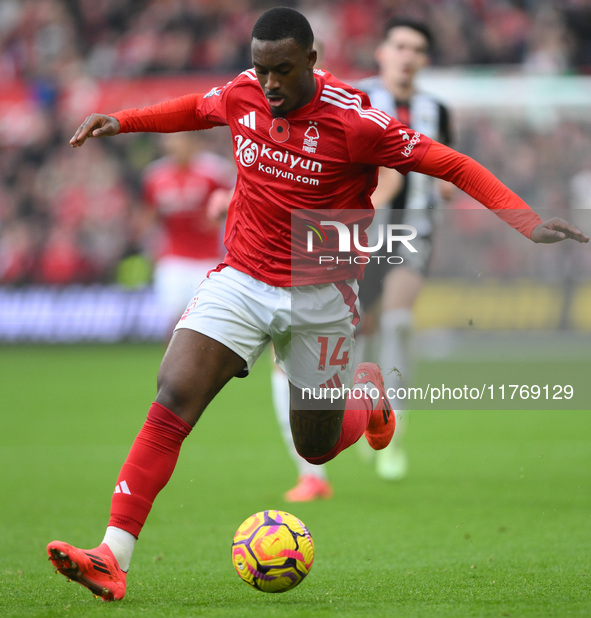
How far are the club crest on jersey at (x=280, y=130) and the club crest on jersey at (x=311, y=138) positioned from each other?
0.08 m

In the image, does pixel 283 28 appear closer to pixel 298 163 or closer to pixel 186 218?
pixel 298 163

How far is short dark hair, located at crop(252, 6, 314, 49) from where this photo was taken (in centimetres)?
380

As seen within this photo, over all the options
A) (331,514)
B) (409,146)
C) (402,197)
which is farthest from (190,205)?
(409,146)

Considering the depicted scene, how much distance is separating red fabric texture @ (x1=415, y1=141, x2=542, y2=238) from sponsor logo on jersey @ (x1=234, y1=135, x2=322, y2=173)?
429 millimetres

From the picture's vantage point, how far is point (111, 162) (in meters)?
18.5

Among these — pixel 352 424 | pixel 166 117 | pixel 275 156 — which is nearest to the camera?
pixel 275 156

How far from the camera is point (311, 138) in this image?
13.3 feet

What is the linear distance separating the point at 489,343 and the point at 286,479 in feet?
5.55

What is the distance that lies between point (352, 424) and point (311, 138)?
139 centimetres

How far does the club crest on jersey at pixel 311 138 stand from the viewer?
4043 mm

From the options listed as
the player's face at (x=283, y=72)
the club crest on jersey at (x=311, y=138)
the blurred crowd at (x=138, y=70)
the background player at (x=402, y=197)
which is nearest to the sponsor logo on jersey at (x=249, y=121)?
the player's face at (x=283, y=72)

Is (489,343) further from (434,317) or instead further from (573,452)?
(434,317)

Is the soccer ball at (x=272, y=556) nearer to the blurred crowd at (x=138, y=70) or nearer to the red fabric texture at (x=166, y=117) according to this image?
the red fabric texture at (x=166, y=117)

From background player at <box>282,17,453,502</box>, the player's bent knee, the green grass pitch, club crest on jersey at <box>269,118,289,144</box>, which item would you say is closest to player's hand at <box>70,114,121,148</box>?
club crest on jersey at <box>269,118,289,144</box>
